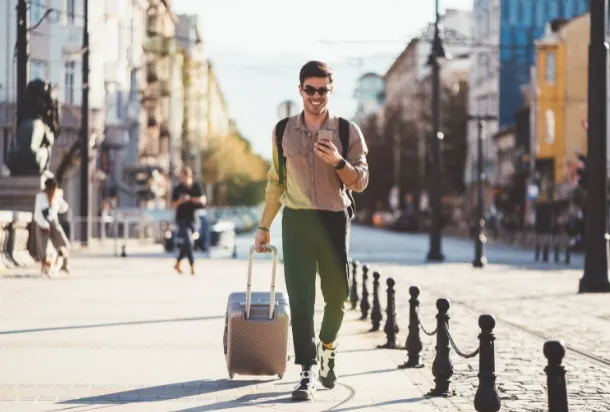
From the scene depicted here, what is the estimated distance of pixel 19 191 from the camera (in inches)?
1048

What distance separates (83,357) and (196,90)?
109453mm

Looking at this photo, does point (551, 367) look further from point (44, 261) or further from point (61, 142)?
point (61, 142)

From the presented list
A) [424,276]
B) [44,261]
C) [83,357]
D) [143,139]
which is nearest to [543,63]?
[143,139]

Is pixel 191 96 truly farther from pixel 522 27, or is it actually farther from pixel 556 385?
pixel 556 385

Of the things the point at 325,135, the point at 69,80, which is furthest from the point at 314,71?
the point at 69,80

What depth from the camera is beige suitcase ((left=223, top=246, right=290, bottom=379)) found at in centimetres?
871

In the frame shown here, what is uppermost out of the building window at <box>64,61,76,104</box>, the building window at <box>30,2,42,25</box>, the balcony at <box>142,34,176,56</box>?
the balcony at <box>142,34,176,56</box>

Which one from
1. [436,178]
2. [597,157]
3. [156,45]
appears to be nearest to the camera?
[597,157]

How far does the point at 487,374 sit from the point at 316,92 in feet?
6.51

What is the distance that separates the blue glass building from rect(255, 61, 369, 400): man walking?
83746mm

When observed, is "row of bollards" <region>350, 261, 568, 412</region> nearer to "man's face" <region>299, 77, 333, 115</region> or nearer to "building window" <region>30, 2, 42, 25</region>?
A: "man's face" <region>299, 77, 333, 115</region>

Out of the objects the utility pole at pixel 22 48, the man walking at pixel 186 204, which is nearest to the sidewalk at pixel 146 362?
the man walking at pixel 186 204

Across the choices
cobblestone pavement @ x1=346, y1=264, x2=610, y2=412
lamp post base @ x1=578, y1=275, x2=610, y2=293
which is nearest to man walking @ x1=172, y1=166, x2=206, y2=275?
cobblestone pavement @ x1=346, y1=264, x2=610, y2=412

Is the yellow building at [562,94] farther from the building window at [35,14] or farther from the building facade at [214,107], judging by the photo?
the building facade at [214,107]
